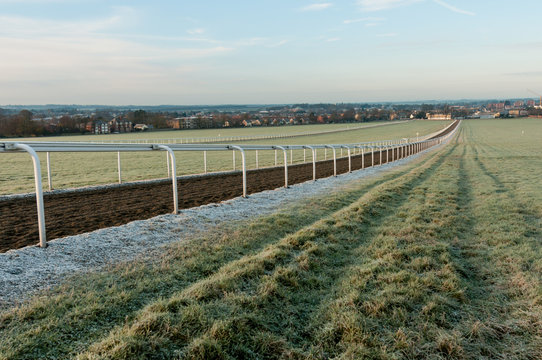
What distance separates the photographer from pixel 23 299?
360 cm

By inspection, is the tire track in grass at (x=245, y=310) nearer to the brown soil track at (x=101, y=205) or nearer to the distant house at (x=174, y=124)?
the brown soil track at (x=101, y=205)

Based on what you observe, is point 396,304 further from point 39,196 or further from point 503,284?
point 39,196

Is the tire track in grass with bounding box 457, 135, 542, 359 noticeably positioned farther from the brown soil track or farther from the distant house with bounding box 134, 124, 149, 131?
the distant house with bounding box 134, 124, 149, 131

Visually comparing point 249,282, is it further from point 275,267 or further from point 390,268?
point 390,268

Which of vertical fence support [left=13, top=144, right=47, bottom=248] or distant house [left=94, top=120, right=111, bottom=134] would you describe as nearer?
vertical fence support [left=13, top=144, right=47, bottom=248]

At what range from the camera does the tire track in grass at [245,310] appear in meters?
2.96

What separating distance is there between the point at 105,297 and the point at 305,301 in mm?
1760

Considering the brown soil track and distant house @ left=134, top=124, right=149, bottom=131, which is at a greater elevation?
distant house @ left=134, top=124, right=149, bottom=131

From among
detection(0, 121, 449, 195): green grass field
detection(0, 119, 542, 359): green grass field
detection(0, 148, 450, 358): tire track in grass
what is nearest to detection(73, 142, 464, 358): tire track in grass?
detection(0, 119, 542, 359): green grass field

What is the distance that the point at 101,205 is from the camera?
28.8 ft

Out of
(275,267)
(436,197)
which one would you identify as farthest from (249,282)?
(436,197)

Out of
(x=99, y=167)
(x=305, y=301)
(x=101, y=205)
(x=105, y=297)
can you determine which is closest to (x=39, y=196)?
(x=105, y=297)

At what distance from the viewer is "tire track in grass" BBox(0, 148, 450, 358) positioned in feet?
9.80

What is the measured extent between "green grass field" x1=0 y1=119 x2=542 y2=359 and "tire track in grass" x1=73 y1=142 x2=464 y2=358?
0.04ft
